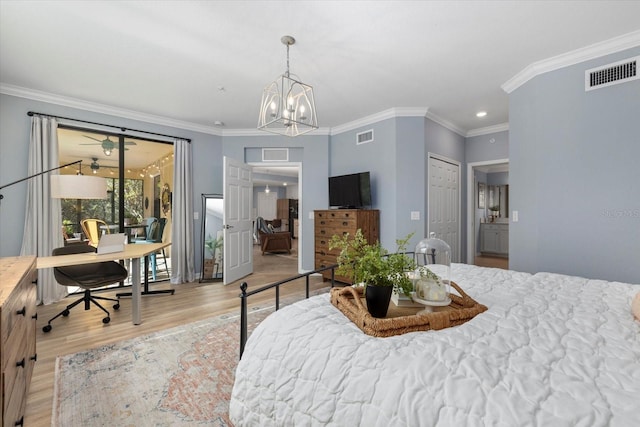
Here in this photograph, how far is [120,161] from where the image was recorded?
4.23 m

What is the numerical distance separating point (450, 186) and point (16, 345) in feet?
16.9

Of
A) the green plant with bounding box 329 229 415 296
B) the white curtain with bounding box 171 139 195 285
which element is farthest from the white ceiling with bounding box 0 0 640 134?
the green plant with bounding box 329 229 415 296

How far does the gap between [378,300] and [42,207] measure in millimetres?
4295

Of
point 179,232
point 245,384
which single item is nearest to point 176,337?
point 245,384

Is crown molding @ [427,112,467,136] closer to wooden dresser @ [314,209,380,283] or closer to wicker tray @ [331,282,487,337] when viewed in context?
wooden dresser @ [314,209,380,283]

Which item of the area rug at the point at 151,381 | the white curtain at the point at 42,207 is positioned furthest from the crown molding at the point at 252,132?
the area rug at the point at 151,381

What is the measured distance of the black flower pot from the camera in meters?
1.16

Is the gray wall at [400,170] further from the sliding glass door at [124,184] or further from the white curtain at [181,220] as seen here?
the sliding glass door at [124,184]

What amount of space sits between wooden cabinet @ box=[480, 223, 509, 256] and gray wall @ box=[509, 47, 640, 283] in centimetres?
414

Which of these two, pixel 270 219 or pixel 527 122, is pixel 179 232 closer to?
pixel 527 122

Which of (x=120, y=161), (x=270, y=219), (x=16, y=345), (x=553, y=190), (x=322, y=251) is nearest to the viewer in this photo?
(x=16, y=345)

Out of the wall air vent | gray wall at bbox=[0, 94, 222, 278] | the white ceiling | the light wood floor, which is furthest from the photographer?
the wall air vent

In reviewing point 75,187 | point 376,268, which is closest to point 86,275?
point 75,187

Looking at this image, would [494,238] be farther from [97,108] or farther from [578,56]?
[97,108]
